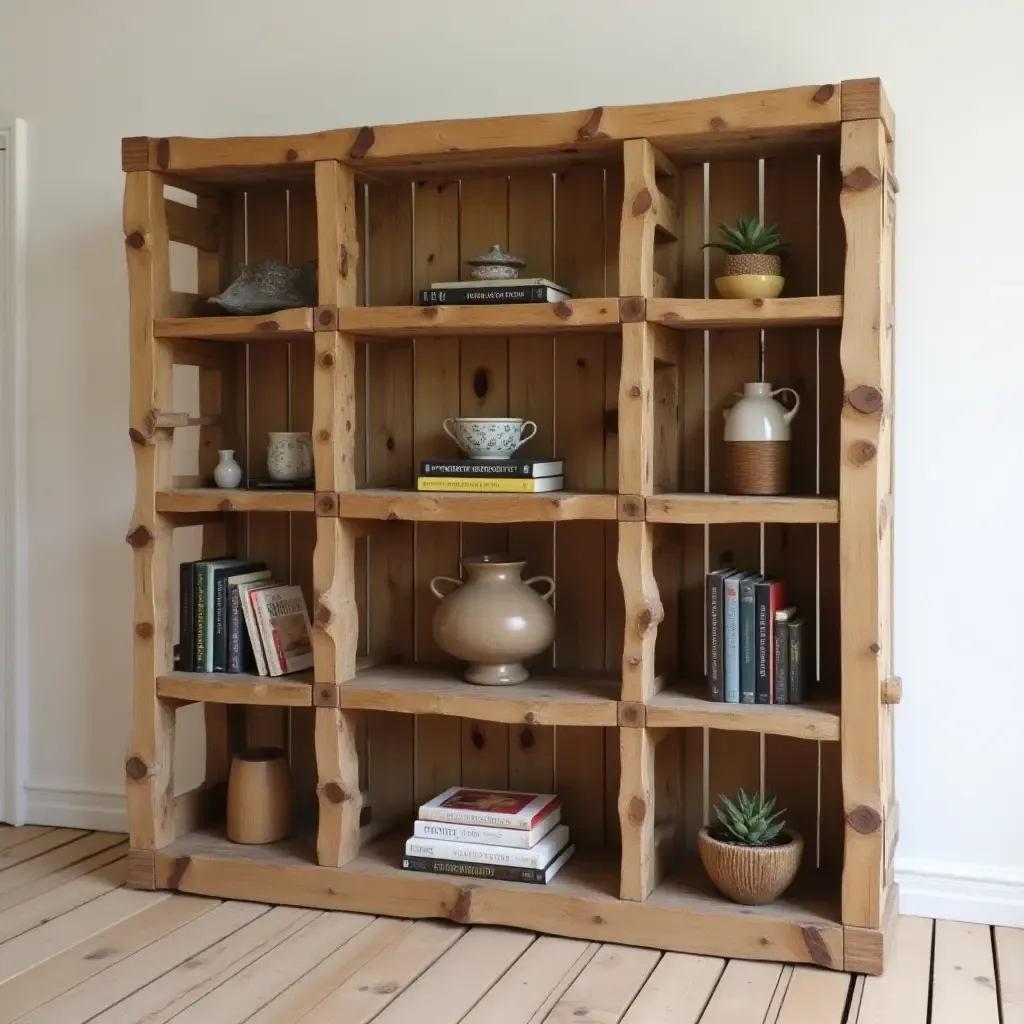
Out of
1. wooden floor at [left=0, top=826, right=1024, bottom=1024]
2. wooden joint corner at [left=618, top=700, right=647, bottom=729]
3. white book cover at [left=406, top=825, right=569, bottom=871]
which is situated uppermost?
wooden joint corner at [left=618, top=700, right=647, bottom=729]

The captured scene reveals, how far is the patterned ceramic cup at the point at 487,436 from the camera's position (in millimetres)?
2832

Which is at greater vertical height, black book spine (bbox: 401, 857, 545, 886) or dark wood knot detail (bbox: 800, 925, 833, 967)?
black book spine (bbox: 401, 857, 545, 886)

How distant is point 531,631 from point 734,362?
74 cm

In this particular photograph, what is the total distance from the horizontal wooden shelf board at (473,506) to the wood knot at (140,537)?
18.7 inches

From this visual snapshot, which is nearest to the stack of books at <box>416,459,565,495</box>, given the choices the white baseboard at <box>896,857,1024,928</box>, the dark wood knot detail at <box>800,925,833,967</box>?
the dark wood knot detail at <box>800,925,833,967</box>

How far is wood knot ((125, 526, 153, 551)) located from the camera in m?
2.96

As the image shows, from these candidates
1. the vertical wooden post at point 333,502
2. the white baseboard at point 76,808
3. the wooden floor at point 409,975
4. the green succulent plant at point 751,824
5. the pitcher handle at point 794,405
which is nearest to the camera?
the wooden floor at point 409,975

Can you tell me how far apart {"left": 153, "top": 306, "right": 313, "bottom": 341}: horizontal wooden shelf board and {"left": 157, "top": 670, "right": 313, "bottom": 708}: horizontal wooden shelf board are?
0.77 m

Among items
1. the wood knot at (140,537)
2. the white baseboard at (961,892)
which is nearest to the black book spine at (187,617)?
the wood knot at (140,537)

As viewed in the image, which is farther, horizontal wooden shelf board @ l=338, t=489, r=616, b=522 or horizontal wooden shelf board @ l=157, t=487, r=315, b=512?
horizontal wooden shelf board @ l=157, t=487, r=315, b=512

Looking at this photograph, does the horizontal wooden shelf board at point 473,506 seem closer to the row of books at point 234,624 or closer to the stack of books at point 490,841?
the row of books at point 234,624

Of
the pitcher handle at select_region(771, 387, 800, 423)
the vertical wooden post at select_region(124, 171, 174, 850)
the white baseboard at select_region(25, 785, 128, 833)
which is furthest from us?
the white baseboard at select_region(25, 785, 128, 833)

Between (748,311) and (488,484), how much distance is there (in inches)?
25.3

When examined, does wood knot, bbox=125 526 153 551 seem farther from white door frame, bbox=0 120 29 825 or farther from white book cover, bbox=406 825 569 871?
white book cover, bbox=406 825 569 871
